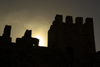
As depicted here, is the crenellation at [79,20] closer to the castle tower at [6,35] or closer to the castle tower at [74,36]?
the castle tower at [74,36]

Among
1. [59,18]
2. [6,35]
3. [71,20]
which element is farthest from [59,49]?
[6,35]

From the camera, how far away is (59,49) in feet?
49.4

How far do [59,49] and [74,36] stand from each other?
2.35 m

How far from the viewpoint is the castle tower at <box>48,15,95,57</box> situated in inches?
616

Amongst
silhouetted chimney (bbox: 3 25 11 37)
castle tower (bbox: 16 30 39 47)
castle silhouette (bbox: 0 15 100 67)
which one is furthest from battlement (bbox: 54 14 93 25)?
silhouetted chimney (bbox: 3 25 11 37)

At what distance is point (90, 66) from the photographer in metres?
9.97

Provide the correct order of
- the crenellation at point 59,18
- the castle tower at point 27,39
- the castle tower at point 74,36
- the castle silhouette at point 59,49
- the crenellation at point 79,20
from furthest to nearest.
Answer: the castle tower at point 27,39 → the crenellation at point 79,20 → the crenellation at point 59,18 → the castle tower at point 74,36 → the castle silhouette at point 59,49

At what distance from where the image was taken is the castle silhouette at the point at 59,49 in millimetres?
11758

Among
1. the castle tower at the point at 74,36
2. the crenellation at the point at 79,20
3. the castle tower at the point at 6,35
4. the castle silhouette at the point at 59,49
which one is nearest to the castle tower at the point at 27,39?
the castle silhouette at the point at 59,49

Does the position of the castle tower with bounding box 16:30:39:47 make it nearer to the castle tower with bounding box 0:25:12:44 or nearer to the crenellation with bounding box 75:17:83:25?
the castle tower with bounding box 0:25:12:44

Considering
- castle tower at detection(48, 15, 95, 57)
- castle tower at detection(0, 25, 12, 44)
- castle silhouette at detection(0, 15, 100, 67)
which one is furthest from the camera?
castle tower at detection(0, 25, 12, 44)

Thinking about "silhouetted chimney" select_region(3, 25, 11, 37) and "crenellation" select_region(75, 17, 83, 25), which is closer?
"silhouetted chimney" select_region(3, 25, 11, 37)

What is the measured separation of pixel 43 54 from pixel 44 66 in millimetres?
1003

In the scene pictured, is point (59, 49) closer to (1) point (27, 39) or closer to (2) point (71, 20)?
(2) point (71, 20)
